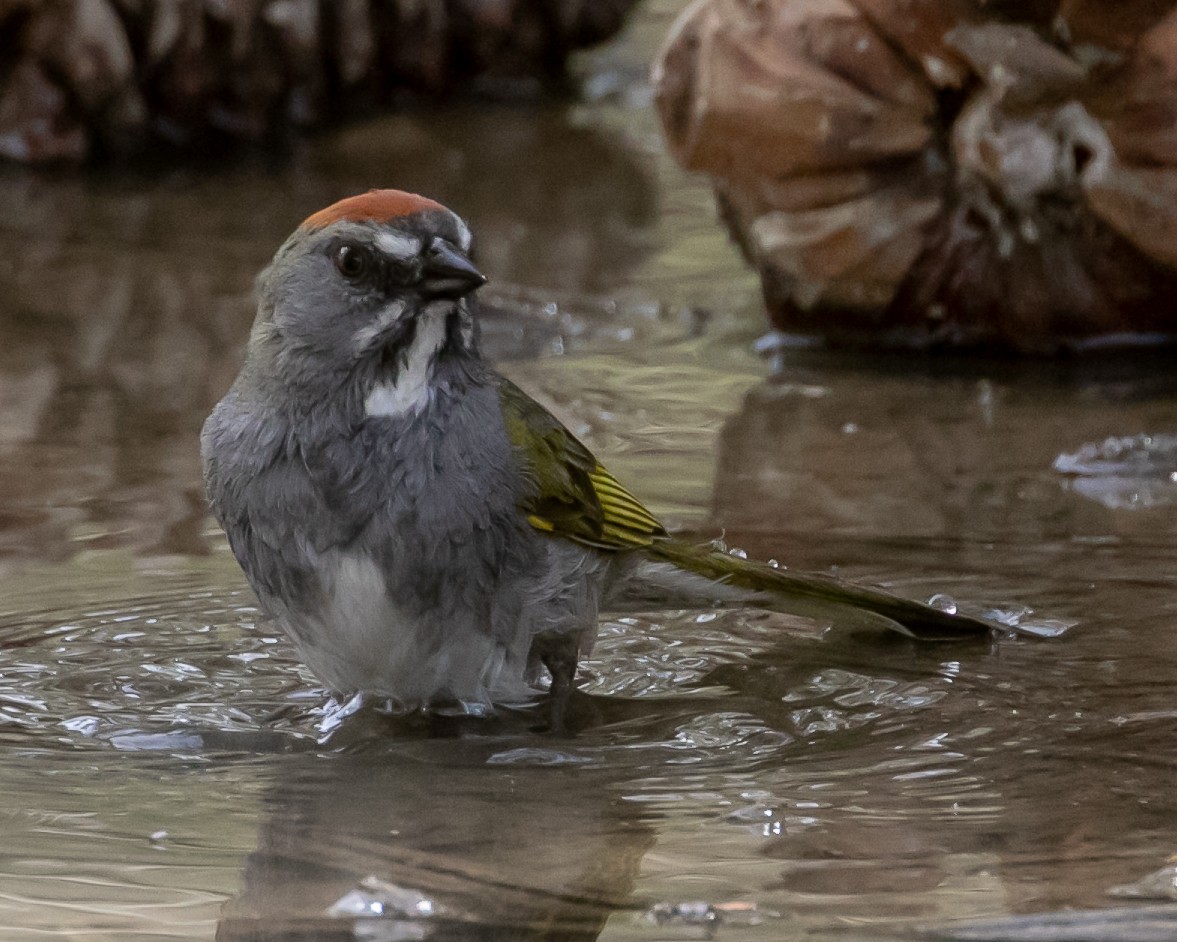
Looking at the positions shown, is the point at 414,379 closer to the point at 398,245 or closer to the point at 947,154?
the point at 398,245

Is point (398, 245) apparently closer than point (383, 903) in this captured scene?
No

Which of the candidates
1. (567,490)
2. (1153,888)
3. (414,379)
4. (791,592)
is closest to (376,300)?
(414,379)

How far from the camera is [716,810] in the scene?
2.96m

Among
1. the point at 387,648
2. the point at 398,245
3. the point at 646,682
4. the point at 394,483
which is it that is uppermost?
the point at 398,245

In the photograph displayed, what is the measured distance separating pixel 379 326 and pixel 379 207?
0.66 ft

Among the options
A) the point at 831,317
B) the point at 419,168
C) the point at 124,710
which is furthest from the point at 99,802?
the point at 419,168

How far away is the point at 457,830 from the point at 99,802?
55cm

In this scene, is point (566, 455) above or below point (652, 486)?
above

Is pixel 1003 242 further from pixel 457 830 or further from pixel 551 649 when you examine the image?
pixel 457 830

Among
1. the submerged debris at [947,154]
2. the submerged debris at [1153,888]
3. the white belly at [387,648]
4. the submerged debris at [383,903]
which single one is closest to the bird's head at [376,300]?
the white belly at [387,648]

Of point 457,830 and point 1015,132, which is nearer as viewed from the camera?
point 457,830

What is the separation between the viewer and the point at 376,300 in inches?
136

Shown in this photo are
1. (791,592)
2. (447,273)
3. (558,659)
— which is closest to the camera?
(447,273)

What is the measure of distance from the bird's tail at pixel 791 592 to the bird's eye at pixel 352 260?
84 centimetres
